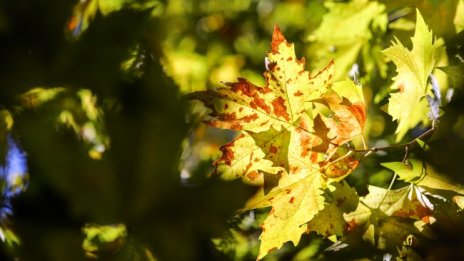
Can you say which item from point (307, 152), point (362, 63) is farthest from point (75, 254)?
point (362, 63)

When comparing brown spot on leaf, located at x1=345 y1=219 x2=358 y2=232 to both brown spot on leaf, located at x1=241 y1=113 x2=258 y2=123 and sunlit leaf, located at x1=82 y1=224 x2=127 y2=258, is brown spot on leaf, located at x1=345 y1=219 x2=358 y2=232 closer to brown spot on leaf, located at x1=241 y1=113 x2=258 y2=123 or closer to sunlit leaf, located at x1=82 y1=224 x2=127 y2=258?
brown spot on leaf, located at x1=241 y1=113 x2=258 y2=123

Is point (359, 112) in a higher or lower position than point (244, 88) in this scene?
lower

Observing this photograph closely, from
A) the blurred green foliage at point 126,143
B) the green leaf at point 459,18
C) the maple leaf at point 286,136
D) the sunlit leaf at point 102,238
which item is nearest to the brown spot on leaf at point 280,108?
the maple leaf at point 286,136

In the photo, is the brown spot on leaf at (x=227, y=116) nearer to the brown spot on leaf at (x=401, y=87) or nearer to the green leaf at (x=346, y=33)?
the brown spot on leaf at (x=401, y=87)

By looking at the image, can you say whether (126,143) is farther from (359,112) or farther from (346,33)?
(346,33)

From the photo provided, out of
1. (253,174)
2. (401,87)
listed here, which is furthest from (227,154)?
(401,87)

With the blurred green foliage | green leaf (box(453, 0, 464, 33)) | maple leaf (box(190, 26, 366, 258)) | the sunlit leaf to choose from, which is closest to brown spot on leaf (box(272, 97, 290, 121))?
maple leaf (box(190, 26, 366, 258))

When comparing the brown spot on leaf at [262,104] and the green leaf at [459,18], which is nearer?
the brown spot on leaf at [262,104]
